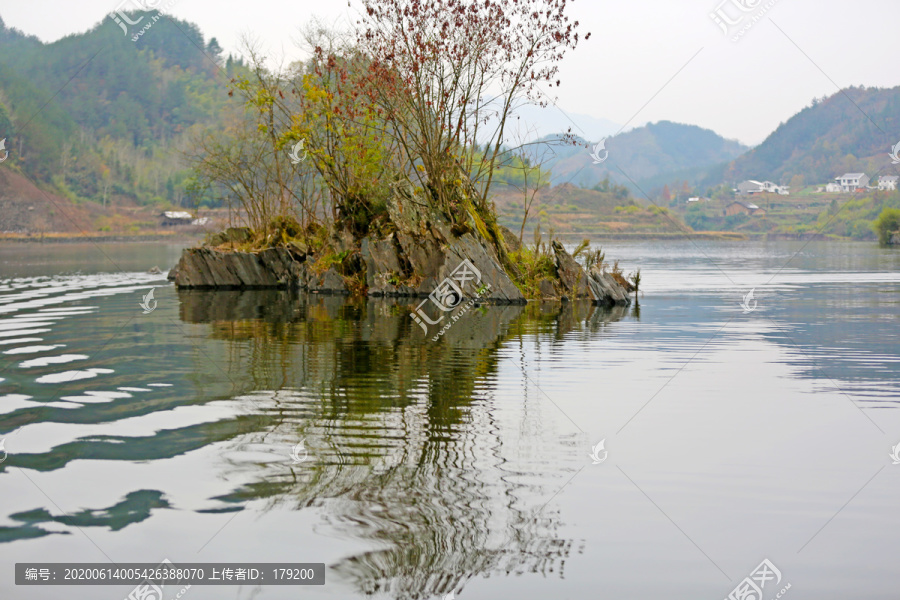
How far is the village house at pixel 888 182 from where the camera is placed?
135250mm

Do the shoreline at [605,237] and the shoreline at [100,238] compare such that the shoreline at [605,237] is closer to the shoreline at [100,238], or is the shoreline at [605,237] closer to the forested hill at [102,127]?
the shoreline at [100,238]

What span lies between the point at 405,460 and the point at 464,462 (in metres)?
0.48

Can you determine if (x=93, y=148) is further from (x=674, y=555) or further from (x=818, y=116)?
(x=674, y=555)

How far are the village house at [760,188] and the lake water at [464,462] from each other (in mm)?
146479

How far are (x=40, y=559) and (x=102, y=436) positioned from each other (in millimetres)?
3105

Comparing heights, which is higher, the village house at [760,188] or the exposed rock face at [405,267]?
the village house at [760,188]

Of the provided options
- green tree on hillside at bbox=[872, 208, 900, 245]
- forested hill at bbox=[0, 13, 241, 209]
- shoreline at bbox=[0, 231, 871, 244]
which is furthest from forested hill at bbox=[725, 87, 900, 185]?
forested hill at bbox=[0, 13, 241, 209]

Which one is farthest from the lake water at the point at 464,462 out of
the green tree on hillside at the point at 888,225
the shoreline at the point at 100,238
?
the shoreline at the point at 100,238

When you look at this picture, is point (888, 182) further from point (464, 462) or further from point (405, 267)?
point (464, 462)

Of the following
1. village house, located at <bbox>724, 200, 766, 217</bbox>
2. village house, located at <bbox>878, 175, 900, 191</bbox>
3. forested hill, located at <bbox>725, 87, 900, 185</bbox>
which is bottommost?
village house, located at <bbox>724, 200, 766, 217</bbox>

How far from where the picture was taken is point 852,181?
146375mm

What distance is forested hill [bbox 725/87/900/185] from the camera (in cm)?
15912

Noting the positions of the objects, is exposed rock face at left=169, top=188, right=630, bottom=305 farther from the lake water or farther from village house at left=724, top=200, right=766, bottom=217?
village house at left=724, top=200, right=766, bottom=217

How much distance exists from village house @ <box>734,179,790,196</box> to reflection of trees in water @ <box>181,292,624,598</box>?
482 feet
